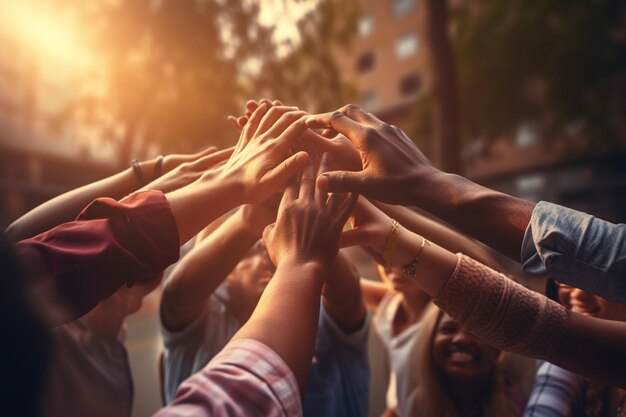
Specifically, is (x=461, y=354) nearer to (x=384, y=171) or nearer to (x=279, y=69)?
(x=384, y=171)

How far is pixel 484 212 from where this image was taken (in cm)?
131

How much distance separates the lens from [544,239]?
1230 mm

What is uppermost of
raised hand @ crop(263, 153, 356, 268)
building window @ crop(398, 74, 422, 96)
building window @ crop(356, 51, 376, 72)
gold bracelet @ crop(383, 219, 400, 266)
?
building window @ crop(356, 51, 376, 72)

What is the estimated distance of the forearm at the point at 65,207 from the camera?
175 centimetres

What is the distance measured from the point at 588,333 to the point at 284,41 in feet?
36.6

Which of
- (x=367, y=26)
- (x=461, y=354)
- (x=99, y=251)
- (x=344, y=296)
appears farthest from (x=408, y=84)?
(x=99, y=251)

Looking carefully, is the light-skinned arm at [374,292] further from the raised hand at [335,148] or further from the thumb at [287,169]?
the thumb at [287,169]

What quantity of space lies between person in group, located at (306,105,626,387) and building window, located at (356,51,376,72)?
3150cm

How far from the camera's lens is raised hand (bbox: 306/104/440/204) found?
1.39 meters

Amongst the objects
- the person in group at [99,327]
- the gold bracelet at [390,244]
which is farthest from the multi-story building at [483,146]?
the gold bracelet at [390,244]

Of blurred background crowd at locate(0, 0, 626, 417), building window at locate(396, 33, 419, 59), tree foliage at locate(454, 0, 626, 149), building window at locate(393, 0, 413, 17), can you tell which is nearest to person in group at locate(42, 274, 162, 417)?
blurred background crowd at locate(0, 0, 626, 417)

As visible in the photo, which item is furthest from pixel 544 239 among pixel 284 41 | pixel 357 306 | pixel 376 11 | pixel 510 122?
pixel 376 11

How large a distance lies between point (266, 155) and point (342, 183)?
393mm

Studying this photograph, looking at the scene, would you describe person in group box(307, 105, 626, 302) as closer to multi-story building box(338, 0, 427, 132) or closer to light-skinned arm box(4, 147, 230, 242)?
light-skinned arm box(4, 147, 230, 242)
